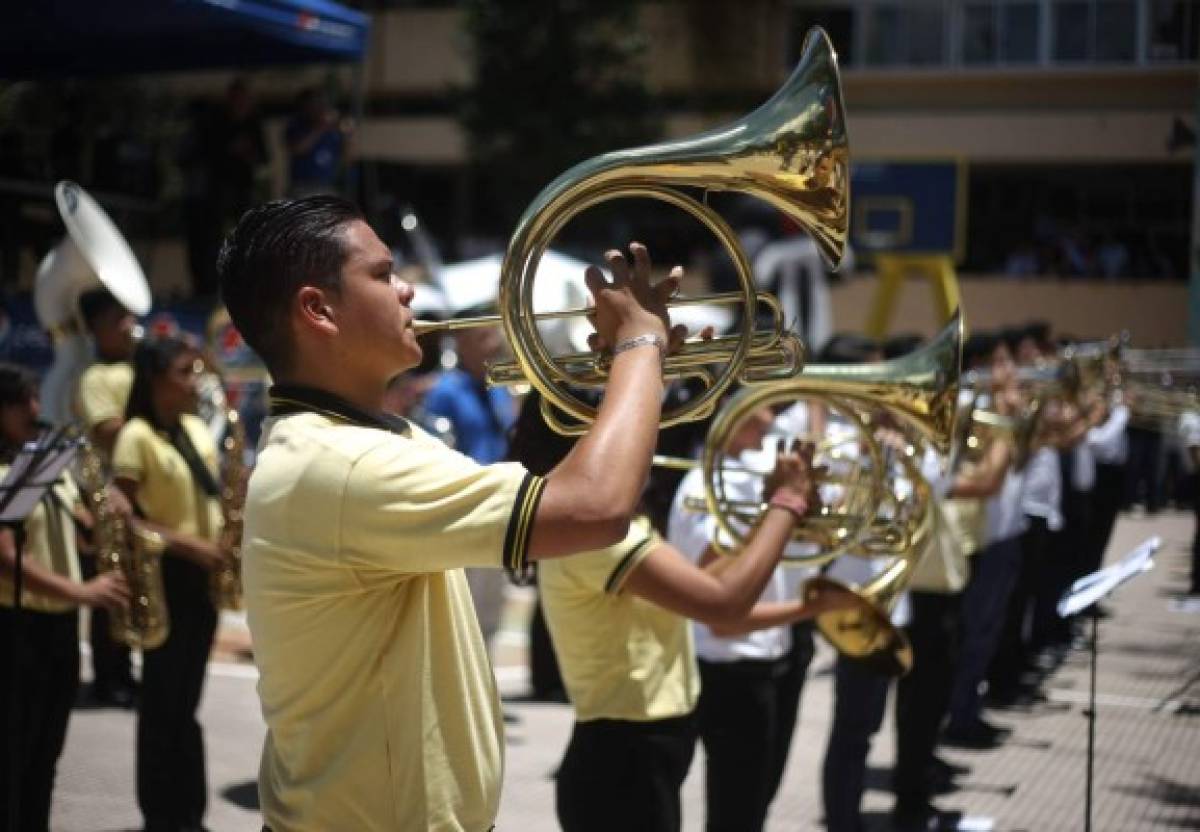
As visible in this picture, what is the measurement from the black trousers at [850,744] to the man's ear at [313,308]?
3.48 m

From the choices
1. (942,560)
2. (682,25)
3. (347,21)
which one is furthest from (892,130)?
(942,560)

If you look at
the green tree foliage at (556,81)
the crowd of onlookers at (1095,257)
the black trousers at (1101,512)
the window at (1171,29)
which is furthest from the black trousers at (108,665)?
the window at (1171,29)

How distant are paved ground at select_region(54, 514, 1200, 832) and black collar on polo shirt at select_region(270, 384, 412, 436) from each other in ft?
12.7

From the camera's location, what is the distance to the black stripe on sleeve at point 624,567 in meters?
3.53

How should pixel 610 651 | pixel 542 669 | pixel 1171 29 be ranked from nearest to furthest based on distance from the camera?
1. pixel 610 651
2. pixel 542 669
3. pixel 1171 29

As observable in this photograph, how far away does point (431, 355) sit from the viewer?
1046 cm

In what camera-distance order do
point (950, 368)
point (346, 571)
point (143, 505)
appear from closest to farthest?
point (346, 571) < point (950, 368) < point (143, 505)

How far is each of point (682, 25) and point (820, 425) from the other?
2175 cm

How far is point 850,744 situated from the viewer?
545 cm

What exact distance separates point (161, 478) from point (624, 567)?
2.55 meters

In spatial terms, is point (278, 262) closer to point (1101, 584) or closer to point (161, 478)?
point (1101, 584)

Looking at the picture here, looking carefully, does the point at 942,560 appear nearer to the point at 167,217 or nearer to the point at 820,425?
the point at 820,425

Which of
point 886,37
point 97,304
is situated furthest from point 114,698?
point 886,37

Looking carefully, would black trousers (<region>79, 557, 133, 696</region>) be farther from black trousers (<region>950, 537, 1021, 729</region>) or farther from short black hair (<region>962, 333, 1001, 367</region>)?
short black hair (<region>962, 333, 1001, 367</region>)
